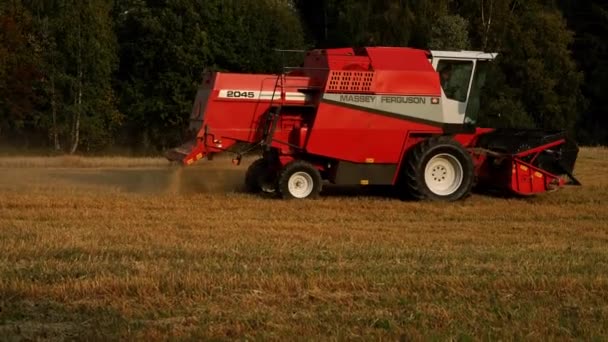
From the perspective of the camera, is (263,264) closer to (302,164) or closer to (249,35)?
(302,164)

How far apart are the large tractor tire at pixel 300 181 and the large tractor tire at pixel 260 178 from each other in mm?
718

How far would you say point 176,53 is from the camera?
3172 cm

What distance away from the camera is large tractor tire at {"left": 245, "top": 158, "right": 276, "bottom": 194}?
1359 cm

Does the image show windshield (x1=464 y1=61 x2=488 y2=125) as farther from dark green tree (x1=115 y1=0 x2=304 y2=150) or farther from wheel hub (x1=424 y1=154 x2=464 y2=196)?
dark green tree (x1=115 y1=0 x2=304 y2=150)

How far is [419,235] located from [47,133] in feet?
79.6

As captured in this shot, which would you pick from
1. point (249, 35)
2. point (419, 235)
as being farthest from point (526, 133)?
point (249, 35)

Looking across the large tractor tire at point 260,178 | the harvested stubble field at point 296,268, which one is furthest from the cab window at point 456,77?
the large tractor tire at point 260,178

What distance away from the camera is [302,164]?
12727mm

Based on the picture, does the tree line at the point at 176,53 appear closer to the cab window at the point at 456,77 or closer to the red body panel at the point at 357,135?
the cab window at the point at 456,77

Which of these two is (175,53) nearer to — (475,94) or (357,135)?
(475,94)

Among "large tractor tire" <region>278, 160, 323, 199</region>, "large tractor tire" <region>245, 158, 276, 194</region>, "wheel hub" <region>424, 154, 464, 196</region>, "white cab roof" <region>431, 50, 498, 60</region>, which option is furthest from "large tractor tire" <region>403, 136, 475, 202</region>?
"large tractor tire" <region>245, 158, 276, 194</region>

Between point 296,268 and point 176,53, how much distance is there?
2606 cm

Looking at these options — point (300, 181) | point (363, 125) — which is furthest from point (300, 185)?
point (363, 125)

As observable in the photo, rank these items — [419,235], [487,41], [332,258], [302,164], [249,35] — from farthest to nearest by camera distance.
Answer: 1. [487,41]
2. [249,35]
3. [302,164]
4. [419,235]
5. [332,258]
